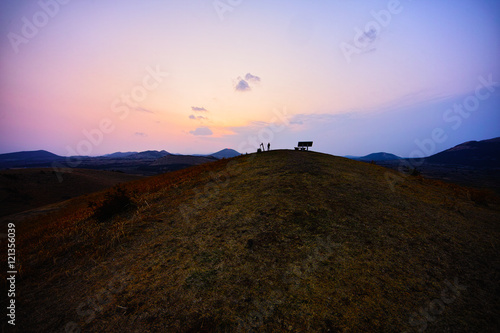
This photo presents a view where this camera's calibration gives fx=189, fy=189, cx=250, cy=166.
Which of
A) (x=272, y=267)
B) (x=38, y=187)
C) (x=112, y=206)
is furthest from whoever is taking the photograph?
(x=38, y=187)

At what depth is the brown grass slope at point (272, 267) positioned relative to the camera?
3436 mm

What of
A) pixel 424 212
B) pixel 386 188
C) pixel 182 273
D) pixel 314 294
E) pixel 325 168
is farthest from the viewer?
pixel 325 168

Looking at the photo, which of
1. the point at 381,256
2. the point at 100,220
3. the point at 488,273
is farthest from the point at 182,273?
the point at 488,273

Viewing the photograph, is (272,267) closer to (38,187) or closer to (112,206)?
(112,206)

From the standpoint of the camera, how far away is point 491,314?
351cm

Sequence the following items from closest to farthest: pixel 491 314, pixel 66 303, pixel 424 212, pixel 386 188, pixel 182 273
A: pixel 491 314, pixel 66 303, pixel 182 273, pixel 424 212, pixel 386 188

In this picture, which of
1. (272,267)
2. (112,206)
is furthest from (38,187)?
(272,267)

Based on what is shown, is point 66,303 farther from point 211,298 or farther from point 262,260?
point 262,260

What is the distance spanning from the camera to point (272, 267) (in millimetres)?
4414

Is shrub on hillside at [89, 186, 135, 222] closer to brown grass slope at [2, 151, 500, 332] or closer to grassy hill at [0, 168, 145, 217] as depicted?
brown grass slope at [2, 151, 500, 332]

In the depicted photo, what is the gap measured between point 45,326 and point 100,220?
5.05 m

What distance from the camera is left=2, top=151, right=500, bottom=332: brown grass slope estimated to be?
3.44 metres

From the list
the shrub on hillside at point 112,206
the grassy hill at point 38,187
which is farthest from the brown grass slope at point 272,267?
the grassy hill at point 38,187

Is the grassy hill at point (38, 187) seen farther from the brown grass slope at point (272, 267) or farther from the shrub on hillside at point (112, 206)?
the brown grass slope at point (272, 267)
